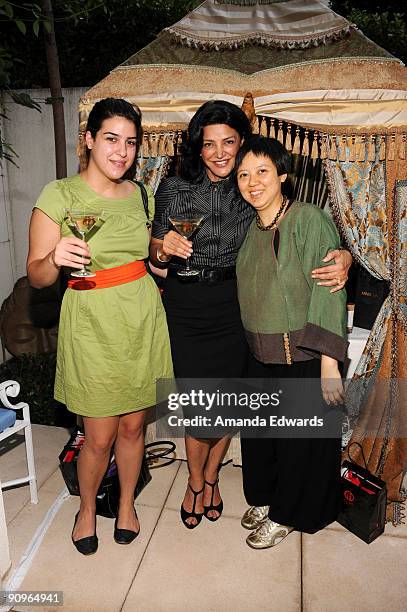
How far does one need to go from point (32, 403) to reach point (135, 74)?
2.92m

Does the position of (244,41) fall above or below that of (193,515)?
above

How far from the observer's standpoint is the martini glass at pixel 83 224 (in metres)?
2.13

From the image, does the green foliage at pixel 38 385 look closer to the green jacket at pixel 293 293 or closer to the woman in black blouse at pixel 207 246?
the woman in black blouse at pixel 207 246

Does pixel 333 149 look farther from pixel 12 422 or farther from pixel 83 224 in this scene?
pixel 12 422

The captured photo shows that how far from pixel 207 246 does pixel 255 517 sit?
1616 millimetres

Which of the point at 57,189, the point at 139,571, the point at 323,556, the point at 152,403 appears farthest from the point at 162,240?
the point at 323,556

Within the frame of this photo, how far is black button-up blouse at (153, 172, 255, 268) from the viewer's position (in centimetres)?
257

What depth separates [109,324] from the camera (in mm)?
2412

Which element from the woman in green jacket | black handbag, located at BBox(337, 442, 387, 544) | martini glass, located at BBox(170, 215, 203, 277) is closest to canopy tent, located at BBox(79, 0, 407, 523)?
black handbag, located at BBox(337, 442, 387, 544)

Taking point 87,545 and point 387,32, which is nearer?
point 87,545

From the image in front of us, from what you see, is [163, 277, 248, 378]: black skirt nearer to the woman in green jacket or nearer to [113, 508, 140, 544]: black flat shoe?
the woman in green jacket

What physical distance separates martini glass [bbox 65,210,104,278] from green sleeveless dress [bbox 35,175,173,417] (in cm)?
6

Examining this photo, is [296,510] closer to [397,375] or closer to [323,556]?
[323,556]

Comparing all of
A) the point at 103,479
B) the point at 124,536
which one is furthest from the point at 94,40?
the point at 124,536
